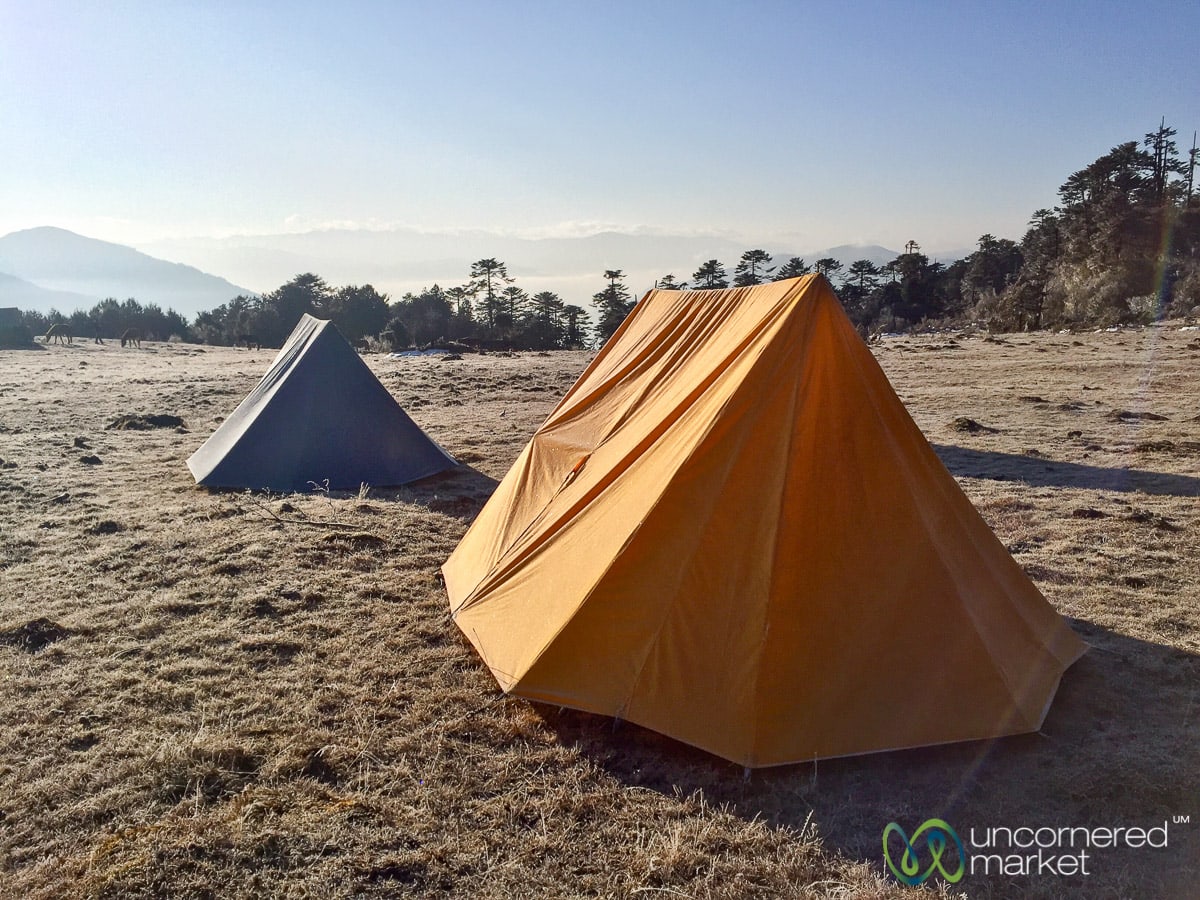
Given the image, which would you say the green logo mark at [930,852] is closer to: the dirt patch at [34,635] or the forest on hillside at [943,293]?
the dirt patch at [34,635]

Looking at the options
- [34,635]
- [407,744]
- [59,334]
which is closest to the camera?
[407,744]

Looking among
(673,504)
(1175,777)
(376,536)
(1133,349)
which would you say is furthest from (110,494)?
(1133,349)

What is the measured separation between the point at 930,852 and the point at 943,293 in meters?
55.5

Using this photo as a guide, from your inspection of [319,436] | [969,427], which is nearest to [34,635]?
[319,436]

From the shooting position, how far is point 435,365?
24203 mm

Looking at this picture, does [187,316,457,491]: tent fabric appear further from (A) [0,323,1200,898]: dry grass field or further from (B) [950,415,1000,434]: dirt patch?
(B) [950,415,1000,434]: dirt patch

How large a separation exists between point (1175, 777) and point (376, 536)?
20.5 feet

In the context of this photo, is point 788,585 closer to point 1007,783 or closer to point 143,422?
point 1007,783

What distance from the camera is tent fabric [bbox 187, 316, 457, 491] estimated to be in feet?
31.1

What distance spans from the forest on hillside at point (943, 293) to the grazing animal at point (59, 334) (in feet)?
9.96

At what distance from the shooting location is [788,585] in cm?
395

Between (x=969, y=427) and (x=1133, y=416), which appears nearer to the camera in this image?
(x=969, y=427)

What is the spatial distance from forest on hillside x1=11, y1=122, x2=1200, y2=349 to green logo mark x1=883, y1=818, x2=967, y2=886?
95.5ft

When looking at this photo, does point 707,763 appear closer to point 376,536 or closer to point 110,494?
point 376,536
